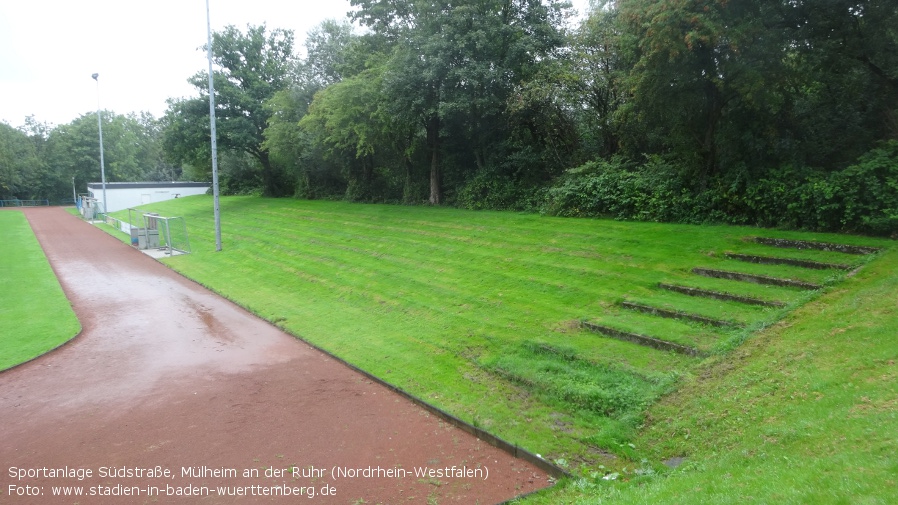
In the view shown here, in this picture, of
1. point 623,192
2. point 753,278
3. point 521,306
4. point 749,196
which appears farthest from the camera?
point 623,192

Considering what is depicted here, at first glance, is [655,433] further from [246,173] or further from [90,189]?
[90,189]

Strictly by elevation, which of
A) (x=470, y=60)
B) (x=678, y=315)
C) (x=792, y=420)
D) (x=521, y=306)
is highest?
(x=470, y=60)

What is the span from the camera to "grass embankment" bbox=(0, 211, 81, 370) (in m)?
11.8

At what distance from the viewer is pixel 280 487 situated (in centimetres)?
633

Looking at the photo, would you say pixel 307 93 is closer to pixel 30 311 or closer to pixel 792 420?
pixel 30 311

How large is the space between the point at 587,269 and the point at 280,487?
8978 millimetres

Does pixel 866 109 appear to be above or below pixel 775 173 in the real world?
above

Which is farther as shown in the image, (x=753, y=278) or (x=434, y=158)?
(x=434, y=158)

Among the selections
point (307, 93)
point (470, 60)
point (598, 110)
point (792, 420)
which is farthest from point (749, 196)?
point (307, 93)

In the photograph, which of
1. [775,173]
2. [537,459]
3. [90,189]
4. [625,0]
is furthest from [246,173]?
[537,459]

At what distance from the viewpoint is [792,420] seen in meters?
5.98

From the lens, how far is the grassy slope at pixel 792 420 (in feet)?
14.8

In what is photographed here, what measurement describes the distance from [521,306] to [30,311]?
13.1 m

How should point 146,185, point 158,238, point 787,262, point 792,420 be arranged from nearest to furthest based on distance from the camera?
point 792,420
point 787,262
point 158,238
point 146,185
